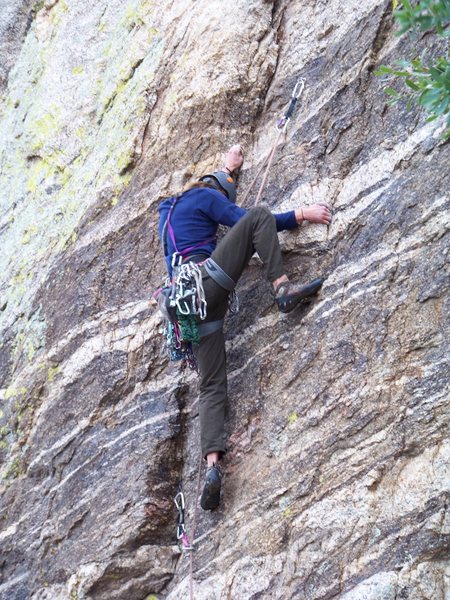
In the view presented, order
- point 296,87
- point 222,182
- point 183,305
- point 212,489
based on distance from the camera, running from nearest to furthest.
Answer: point 212,489 → point 183,305 → point 222,182 → point 296,87

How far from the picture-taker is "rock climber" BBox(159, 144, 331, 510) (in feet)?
25.3

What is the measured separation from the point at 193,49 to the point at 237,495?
5.59 m

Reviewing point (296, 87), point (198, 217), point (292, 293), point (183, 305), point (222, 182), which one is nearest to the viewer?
point (292, 293)

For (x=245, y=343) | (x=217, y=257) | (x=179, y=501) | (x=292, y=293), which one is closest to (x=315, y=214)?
(x=292, y=293)

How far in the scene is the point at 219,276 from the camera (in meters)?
7.88

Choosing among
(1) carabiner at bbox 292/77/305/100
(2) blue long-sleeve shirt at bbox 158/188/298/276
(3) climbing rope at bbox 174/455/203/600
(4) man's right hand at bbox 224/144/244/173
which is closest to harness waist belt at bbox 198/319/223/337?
(2) blue long-sleeve shirt at bbox 158/188/298/276

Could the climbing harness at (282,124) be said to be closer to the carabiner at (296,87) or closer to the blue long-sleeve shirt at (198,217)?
the carabiner at (296,87)

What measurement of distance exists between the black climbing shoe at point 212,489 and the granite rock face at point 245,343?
0.62 feet

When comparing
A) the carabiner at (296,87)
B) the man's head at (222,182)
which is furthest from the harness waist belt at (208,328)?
the carabiner at (296,87)

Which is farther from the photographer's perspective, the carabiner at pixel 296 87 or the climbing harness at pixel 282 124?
the carabiner at pixel 296 87

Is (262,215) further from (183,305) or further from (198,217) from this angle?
(183,305)

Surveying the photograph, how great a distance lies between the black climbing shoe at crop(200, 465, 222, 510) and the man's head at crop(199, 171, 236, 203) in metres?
2.86

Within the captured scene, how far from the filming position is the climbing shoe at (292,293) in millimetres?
7582

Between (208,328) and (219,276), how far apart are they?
1.77ft
